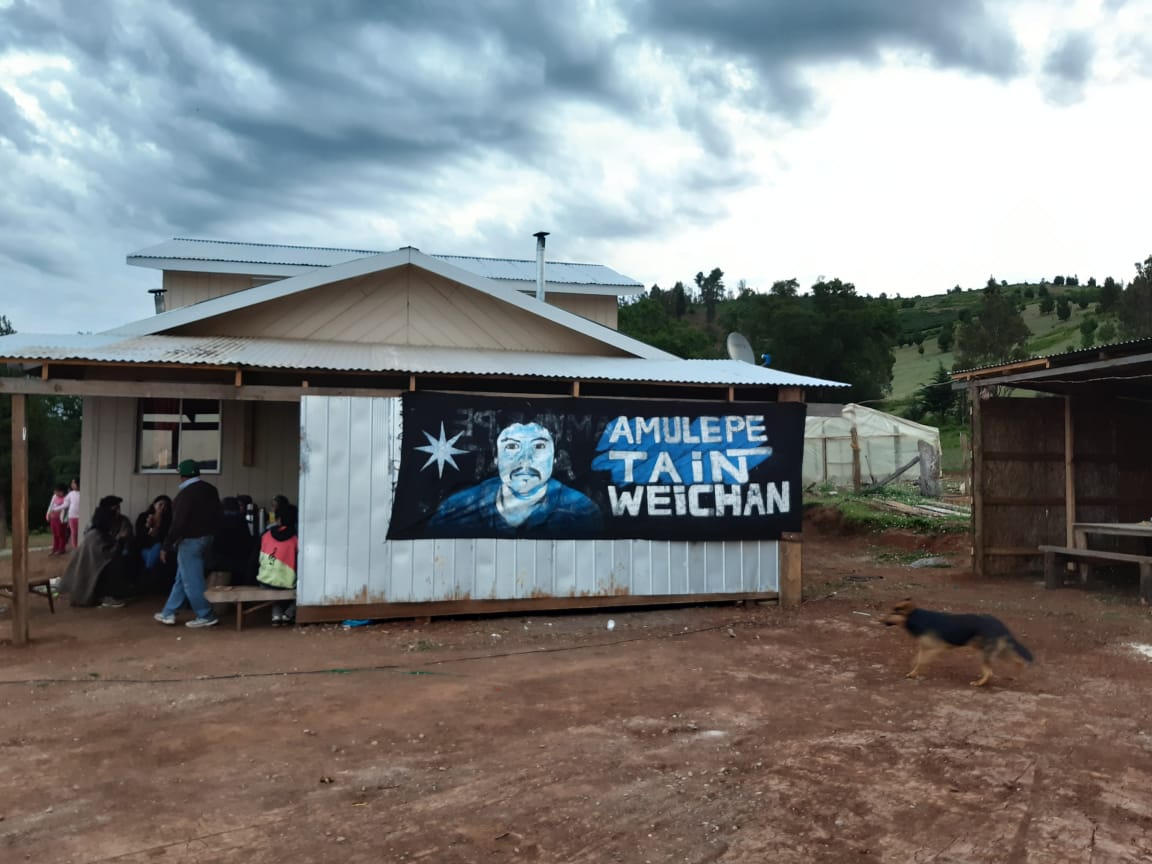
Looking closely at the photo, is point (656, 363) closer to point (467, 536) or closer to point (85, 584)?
point (467, 536)

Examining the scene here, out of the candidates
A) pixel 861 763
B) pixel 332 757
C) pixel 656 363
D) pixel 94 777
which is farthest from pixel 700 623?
pixel 94 777

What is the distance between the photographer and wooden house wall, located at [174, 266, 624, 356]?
1101 centimetres

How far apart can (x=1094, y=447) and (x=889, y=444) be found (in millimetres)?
14674

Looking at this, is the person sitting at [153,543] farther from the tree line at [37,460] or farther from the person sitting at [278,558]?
the tree line at [37,460]

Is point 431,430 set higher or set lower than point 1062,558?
higher

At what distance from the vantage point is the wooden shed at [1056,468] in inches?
488

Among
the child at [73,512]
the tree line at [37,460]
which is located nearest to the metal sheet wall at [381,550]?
the child at [73,512]

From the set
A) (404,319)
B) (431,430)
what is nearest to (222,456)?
(404,319)

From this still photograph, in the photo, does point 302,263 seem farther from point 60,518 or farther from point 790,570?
point 790,570

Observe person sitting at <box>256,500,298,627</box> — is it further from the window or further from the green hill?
the green hill

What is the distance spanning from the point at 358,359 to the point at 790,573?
5.45 meters

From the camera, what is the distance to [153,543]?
35.0 ft

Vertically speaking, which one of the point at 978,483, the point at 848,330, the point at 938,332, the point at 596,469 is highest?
the point at 938,332

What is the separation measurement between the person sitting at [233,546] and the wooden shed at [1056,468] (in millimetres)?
9651
